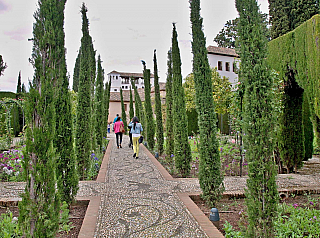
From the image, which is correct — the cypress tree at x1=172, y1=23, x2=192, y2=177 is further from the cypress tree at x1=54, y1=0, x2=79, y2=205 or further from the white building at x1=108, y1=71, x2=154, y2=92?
the white building at x1=108, y1=71, x2=154, y2=92

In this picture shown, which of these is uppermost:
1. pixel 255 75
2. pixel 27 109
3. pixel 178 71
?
pixel 178 71

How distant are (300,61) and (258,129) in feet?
14.3

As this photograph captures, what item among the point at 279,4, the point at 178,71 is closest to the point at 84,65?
the point at 178,71

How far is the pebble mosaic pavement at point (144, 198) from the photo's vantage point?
11.1 ft

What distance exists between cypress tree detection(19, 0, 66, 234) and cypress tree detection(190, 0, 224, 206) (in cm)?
276

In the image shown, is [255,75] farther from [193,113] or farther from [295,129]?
[193,113]

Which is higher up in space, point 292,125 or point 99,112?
point 99,112

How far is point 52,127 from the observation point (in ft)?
8.18

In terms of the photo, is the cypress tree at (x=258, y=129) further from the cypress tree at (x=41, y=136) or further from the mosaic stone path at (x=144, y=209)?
the cypress tree at (x=41, y=136)

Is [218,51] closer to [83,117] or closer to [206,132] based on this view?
[83,117]

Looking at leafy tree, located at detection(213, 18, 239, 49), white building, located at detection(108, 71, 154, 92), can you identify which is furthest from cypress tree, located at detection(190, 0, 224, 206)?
white building, located at detection(108, 71, 154, 92)

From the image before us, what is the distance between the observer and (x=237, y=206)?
14.4ft

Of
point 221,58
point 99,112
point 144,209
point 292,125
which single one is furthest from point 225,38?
point 144,209

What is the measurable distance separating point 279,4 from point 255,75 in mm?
13404
